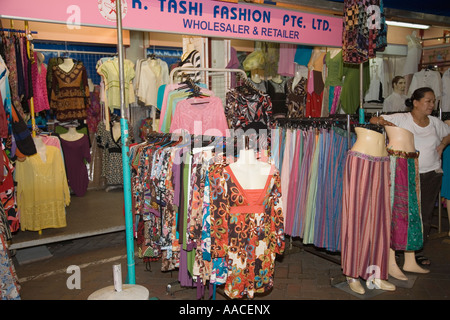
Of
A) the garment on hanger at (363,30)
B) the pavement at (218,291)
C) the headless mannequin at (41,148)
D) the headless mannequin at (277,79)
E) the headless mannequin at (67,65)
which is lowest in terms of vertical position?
the pavement at (218,291)

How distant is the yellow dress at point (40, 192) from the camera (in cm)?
459

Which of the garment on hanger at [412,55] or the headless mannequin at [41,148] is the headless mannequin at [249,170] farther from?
the garment on hanger at [412,55]

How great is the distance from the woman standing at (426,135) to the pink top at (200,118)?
1.76 metres

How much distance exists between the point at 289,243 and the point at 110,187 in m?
3.41

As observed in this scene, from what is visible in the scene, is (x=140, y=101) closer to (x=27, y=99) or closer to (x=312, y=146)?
(x=27, y=99)

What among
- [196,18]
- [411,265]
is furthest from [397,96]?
[196,18]

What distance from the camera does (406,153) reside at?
376 cm

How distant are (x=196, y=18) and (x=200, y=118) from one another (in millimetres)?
1009

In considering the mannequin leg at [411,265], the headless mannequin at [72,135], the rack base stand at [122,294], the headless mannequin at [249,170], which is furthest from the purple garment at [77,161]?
the mannequin leg at [411,265]

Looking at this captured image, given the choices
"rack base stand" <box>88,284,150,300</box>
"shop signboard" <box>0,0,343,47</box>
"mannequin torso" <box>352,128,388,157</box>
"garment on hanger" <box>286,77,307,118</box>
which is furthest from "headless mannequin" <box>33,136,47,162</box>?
"garment on hanger" <box>286,77,307,118</box>

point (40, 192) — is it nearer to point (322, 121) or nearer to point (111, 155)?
point (111, 155)

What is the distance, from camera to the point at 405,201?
3770 millimetres

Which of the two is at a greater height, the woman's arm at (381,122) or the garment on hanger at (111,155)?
the woman's arm at (381,122)

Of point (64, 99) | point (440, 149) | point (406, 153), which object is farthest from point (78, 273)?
point (440, 149)
